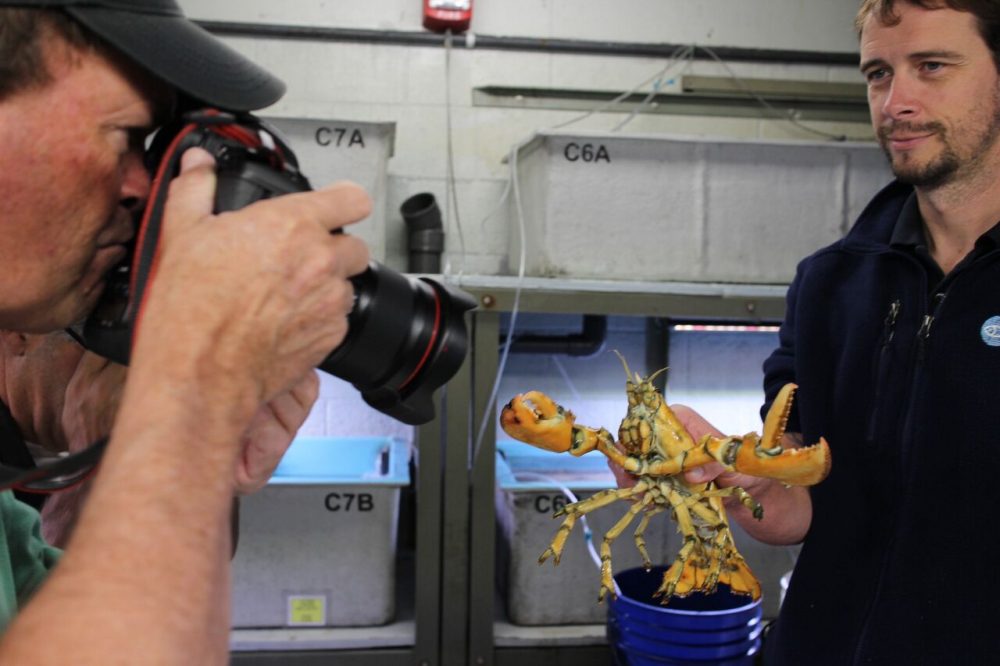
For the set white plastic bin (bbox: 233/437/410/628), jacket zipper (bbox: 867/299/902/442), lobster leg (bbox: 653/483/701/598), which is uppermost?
jacket zipper (bbox: 867/299/902/442)

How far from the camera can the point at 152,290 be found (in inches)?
20.2

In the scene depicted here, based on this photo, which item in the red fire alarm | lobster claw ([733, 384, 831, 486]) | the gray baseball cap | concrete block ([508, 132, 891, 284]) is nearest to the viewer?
the gray baseball cap

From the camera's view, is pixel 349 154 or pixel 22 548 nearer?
pixel 22 548

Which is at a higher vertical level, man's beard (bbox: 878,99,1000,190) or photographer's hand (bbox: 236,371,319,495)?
man's beard (bbox: 878,99,1000,190)

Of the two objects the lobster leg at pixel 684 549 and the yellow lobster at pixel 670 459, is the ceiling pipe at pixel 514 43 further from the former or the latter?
the lobster leg at pixel 684 549

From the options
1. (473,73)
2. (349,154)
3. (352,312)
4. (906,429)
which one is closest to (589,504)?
(906,429)

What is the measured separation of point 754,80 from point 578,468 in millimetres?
1336

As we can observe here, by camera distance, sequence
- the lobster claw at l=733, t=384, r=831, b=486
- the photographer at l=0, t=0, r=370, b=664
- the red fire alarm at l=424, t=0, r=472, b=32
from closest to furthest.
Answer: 1. the photographer at l=0, t=0, r=370, b=664
2. the lobster claw at l=733, t=384, r=831, b=486
3. the red fire alarm at l=424, t=0, r=472, b=32

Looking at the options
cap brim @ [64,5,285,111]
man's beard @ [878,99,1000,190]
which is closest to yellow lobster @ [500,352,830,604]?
man's beard @ [878,99,1000,190]

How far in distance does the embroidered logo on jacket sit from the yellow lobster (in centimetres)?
27

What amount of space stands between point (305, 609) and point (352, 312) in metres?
1.39

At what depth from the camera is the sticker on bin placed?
5.95ft

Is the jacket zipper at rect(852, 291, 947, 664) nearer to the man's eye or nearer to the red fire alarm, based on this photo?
the man's eye

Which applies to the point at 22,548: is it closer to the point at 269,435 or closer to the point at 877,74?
the point at 269,435
